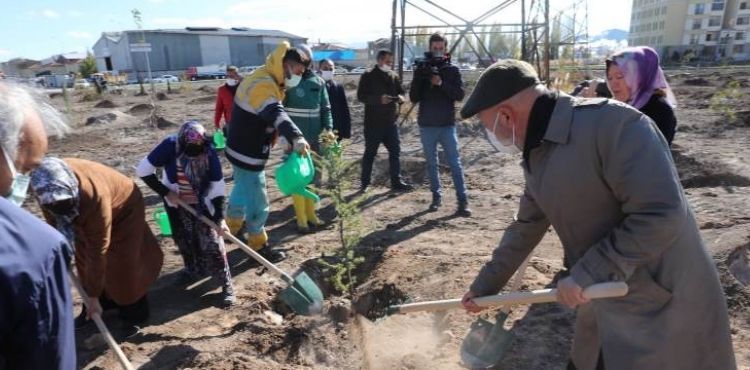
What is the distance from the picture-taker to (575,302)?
170 centimetres

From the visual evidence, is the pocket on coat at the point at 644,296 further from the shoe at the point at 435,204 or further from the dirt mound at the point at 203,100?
the dirt mound at the point at 203,100

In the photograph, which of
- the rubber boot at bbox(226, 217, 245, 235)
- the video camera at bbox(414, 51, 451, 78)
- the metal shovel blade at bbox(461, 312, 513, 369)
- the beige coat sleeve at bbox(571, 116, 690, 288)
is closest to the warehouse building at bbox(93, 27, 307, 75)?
the video camera at bbox(414, 51, 451, 78)

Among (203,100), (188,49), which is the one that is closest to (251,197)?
(203,100)

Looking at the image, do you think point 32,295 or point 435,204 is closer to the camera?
point 32,295

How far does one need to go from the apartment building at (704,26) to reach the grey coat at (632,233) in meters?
70.6

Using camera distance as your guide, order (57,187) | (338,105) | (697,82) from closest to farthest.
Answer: (57,187) < (338,105) < (697,82)

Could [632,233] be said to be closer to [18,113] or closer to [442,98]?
[18,113]

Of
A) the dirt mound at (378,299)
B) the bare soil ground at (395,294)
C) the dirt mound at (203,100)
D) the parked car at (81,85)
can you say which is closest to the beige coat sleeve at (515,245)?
the bare soil ground at (395,294)

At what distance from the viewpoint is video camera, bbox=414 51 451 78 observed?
18.1 feet

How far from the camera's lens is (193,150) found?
376 centimetres

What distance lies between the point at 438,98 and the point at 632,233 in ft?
13.4

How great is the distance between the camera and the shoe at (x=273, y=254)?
15.6 ft

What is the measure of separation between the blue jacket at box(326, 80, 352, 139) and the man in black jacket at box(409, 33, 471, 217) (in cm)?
151

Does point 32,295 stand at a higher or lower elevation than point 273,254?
higher
